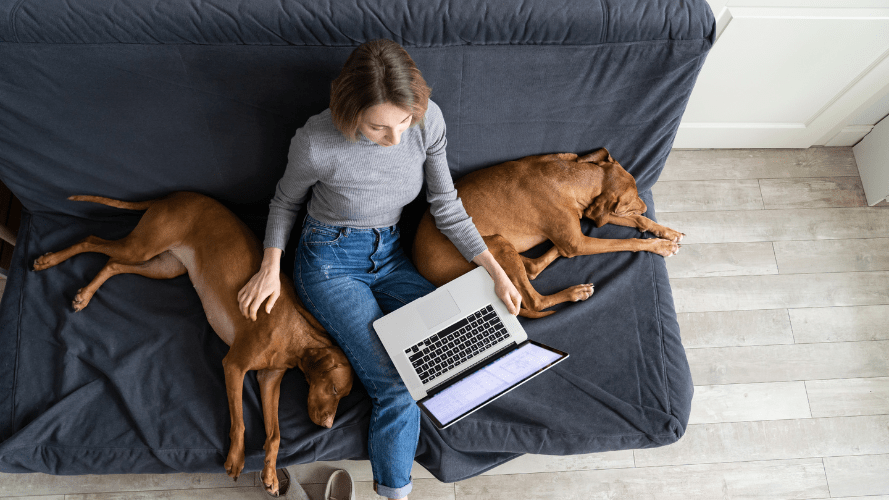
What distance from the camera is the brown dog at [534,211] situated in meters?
1.79

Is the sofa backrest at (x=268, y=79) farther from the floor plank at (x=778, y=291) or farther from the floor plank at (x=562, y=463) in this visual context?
the floor plank at (x=562, y=463)

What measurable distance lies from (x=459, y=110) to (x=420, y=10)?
0.32m

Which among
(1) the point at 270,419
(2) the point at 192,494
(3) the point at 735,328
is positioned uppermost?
(1) the point at 270,419

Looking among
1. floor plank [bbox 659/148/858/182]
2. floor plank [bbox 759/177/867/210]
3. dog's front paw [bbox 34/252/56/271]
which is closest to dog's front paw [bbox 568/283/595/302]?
floor plank [bbox 659/148/858/182]

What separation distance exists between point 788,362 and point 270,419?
216 cm

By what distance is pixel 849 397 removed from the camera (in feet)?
7.54

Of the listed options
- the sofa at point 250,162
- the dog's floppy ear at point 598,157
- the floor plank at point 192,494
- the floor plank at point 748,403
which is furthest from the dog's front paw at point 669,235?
the floor plank at point 192,494

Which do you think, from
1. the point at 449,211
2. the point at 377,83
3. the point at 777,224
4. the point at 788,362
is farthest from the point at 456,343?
the point at 777,224

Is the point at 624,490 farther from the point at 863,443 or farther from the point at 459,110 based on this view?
the point at 459,110

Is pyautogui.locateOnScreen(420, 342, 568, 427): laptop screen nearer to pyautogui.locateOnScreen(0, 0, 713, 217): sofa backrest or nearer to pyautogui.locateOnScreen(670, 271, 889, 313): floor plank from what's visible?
pyautogui.locateOnScreen(0, 0, 713, 217): sofa backrest

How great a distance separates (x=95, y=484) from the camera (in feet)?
6.70

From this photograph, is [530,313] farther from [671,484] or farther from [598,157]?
[671,484]

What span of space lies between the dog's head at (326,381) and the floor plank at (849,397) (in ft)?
6.55

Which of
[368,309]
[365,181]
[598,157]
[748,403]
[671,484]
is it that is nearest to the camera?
[365,181]
